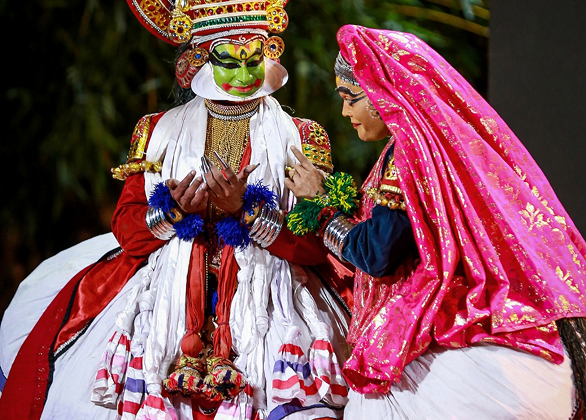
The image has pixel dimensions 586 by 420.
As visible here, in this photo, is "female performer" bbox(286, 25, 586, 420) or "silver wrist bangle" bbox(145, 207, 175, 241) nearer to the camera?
"female performer" bbox(286, 25, 586, 420)

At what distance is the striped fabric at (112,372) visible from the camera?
211cm

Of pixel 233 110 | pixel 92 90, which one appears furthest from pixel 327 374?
pixel 92 90

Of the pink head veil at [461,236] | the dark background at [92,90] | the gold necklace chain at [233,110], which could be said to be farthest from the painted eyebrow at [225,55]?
the dark background at [92,90]

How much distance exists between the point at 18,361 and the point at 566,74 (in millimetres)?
2242

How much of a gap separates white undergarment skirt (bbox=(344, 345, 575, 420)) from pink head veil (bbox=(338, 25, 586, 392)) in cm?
4

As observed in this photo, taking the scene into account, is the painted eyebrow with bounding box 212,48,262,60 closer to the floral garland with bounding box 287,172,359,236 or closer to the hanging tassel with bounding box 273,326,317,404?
the floral garland with bounding box 287,172,359,236

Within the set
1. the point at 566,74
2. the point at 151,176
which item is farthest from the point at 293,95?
the point at 151,176

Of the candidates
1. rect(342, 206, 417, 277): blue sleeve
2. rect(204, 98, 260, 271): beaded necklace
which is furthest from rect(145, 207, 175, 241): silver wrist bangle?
rect(342, 206, 417, 277): blue sleeve

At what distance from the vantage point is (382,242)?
74.9 inches

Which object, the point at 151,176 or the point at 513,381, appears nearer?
the point at 513,381

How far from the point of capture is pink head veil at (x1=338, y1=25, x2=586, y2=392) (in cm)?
184

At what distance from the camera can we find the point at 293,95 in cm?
444

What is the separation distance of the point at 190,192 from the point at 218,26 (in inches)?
22.0

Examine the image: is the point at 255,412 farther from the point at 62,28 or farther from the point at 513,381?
the point at 62,28
